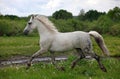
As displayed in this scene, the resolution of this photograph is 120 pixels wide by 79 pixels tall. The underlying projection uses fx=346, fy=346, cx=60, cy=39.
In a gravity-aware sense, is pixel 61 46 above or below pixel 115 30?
above

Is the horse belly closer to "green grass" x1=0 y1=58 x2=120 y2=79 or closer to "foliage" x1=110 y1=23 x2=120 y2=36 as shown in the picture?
"green grass" x1=0 y1=58 x2=120 y2=79

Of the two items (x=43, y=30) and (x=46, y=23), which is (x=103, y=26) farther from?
(x=43, y=30)

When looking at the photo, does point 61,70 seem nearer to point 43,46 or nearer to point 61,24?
point 43,46

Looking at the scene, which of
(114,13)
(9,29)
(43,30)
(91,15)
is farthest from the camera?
(91,15)

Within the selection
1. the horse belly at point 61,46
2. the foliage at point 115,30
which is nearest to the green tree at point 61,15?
the foliage at point 115,30

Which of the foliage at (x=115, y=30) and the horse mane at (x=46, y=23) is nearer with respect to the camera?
the horse mane at (x=46, y=23)

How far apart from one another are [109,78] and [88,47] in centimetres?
215

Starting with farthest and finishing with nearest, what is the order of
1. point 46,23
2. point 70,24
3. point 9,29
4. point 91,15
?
1. point 91,15
2. point 70,24
3. point 9,29
4. point 46,23

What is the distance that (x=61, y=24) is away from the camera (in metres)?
49.3

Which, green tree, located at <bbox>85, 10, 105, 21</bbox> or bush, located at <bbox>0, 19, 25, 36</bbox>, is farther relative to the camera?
green tree, located at <bbox>85, 10, 105, 21</bbox>

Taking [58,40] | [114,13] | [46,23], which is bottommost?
[114,13]

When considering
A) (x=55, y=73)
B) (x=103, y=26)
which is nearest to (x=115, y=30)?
(x=103, y=26)

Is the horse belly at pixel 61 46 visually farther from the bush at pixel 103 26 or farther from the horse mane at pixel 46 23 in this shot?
the bush at pixel 103 26

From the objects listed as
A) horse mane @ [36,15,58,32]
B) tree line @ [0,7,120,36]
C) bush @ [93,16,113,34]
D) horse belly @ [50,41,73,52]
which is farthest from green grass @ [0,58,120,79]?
bush @ [93,16,113,34]
